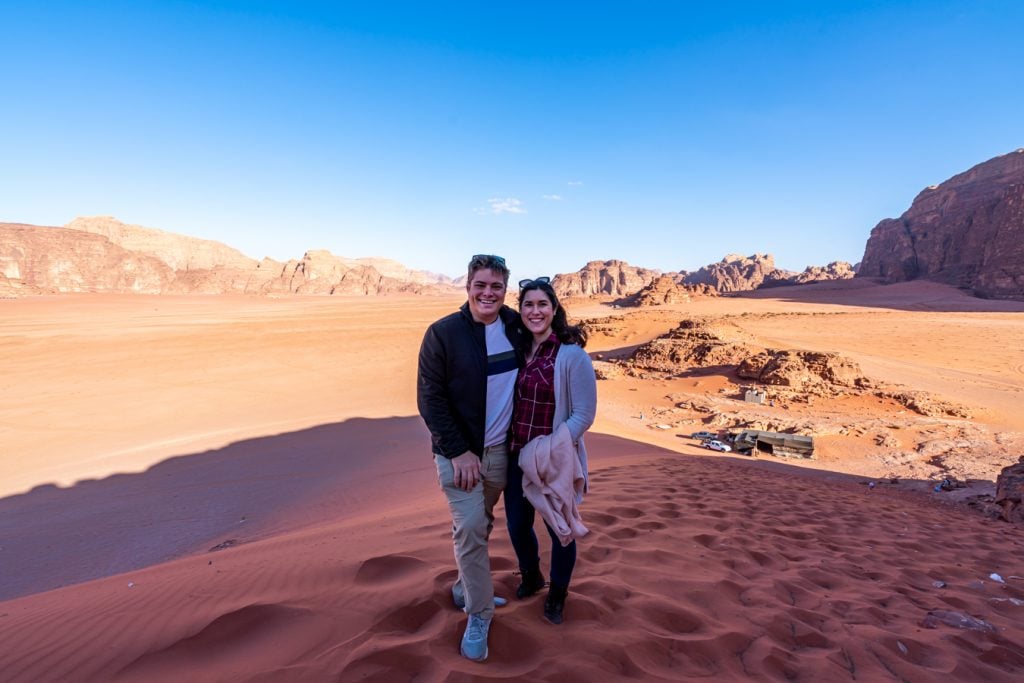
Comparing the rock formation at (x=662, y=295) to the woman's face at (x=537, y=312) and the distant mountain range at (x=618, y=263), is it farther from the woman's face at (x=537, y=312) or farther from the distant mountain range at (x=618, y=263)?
the woman's face at (x=537, y=312)

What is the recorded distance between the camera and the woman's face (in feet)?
7.55

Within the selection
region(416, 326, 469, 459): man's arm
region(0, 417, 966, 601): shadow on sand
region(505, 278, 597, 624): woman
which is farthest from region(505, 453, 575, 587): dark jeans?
region(0, 417, 966, 601): shadow on sand

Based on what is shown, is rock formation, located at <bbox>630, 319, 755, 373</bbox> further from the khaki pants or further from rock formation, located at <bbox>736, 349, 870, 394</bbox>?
the khaki pants

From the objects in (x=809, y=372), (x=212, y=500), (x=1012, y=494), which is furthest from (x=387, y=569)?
(x=809, y=372)

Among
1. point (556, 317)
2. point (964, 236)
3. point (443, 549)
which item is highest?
point (964, 236)

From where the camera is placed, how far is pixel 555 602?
8.32ft

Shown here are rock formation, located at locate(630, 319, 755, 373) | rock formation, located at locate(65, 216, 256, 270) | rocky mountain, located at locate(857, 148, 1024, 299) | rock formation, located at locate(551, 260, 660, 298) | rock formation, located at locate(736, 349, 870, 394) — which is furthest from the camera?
rock formation, located at locate(65, 216, 256, 270)

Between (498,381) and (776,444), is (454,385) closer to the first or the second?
(498,381)

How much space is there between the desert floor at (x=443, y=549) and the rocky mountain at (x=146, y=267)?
69.3 m

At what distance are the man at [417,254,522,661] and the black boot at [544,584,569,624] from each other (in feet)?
1.39

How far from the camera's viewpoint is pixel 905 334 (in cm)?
2692

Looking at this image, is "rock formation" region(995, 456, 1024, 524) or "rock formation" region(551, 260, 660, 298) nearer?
"rock formation" region(995, 456, 1024, 524)

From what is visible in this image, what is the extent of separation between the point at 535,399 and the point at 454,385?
43 centimetres

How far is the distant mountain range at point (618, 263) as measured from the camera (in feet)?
168
